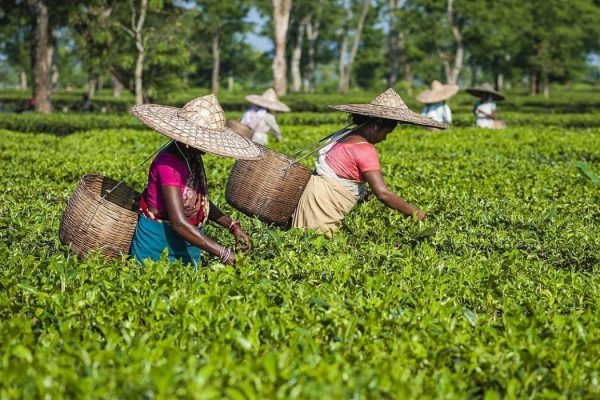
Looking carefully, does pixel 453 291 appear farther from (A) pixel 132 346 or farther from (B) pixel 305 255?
(A) pixel 132 346

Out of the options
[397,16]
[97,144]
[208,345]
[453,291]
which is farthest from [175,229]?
[397,16]

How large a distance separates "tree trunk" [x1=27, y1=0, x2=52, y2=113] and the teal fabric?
66.5 ft

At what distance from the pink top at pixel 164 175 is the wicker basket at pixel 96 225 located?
235 mm

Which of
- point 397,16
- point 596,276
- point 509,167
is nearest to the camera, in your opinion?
point 596,276

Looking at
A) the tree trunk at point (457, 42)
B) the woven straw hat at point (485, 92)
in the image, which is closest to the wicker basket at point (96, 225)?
the woven straw hat at point (485, 92)

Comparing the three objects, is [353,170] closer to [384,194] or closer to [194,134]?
[384,194]

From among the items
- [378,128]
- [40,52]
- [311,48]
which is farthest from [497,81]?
[378,128]

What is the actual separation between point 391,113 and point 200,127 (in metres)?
1.75

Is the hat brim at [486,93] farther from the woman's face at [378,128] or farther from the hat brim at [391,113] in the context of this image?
the woman's face at [378,128]

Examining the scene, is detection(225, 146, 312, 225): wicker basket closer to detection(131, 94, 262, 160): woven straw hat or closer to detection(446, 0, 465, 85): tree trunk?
detection(131, 94, 262, 160): woven straw hat

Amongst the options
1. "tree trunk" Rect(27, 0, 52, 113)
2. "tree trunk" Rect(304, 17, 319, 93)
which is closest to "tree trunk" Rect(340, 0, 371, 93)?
"tree trunk" Rect(304, 17, 319, 93)

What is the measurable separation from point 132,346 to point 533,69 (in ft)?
180

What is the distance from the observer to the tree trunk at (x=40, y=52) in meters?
23.1

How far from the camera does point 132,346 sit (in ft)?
10.6
